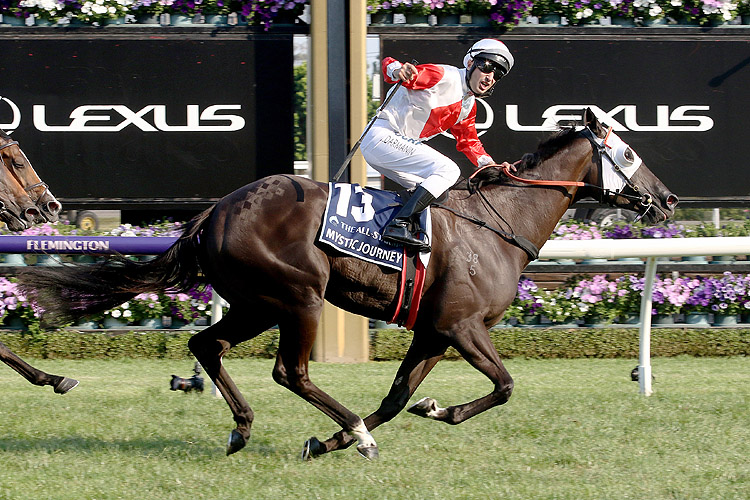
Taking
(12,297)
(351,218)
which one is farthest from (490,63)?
(12,297)

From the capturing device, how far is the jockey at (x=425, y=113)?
4.26 m

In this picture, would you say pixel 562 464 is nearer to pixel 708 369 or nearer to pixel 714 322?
pixel 708 369

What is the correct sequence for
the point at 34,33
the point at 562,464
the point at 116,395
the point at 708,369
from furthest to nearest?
1. the point at 34,33
2. the point at 708,369
3. the point at 116,395
4. the point at 562,464

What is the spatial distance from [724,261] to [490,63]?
12.2 feet

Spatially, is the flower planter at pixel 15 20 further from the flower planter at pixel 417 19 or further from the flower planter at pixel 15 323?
the flower planter at pixel 417 19

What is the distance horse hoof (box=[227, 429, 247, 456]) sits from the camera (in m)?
4.15

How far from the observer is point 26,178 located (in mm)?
4621

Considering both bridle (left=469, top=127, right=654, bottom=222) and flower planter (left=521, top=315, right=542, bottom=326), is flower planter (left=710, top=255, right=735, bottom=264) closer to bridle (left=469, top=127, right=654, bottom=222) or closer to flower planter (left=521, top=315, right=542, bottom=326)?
flower planter (left=521, top=315, right=542, bottom=326)

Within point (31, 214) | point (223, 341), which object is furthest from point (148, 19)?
point (223, 341)

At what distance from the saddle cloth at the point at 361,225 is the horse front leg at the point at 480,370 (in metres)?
0.40

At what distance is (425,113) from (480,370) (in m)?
1.26

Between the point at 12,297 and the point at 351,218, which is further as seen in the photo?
the point at 12,297

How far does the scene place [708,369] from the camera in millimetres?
6520

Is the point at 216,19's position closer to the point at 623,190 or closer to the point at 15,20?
the point at 15,20
